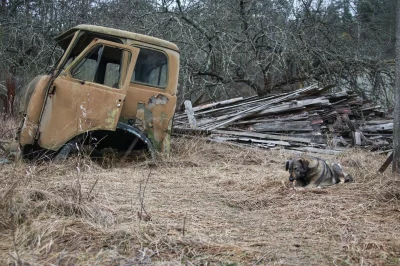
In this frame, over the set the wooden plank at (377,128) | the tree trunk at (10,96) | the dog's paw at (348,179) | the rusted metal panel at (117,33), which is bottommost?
the dog's paw at (348,179)

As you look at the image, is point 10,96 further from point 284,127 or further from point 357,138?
point 357,138

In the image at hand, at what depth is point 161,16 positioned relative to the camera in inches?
532

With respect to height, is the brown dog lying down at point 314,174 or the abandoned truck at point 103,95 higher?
the abandoned truck at point 103,95

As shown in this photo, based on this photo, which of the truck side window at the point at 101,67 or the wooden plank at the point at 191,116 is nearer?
the truck side window at the point at 101,67

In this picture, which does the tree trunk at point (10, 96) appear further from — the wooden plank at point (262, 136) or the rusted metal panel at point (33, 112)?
the wooden plank at point (262, 136)

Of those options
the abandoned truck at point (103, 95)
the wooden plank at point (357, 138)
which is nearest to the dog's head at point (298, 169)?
the abandoned truck at point (103, 95)

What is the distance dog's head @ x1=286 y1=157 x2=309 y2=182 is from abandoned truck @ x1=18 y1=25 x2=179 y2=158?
2.37 m

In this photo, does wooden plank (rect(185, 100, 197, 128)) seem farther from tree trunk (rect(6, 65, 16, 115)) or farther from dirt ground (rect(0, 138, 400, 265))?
dirt ground (rect(0, 138, 400, 265))

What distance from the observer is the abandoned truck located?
6.66 m

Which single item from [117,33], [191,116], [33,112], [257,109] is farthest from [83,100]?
[257,109]

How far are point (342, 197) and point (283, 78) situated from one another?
32.5 feet

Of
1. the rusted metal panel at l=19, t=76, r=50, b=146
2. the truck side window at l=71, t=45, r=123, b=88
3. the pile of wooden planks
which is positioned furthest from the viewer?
the pile of wooden planks

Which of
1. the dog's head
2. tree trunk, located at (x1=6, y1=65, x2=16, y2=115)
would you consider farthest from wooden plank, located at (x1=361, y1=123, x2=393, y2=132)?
tree trunk, located at (x1=6, y1=65, x2=16, y2=115)

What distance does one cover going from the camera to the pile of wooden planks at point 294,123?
1034cm
